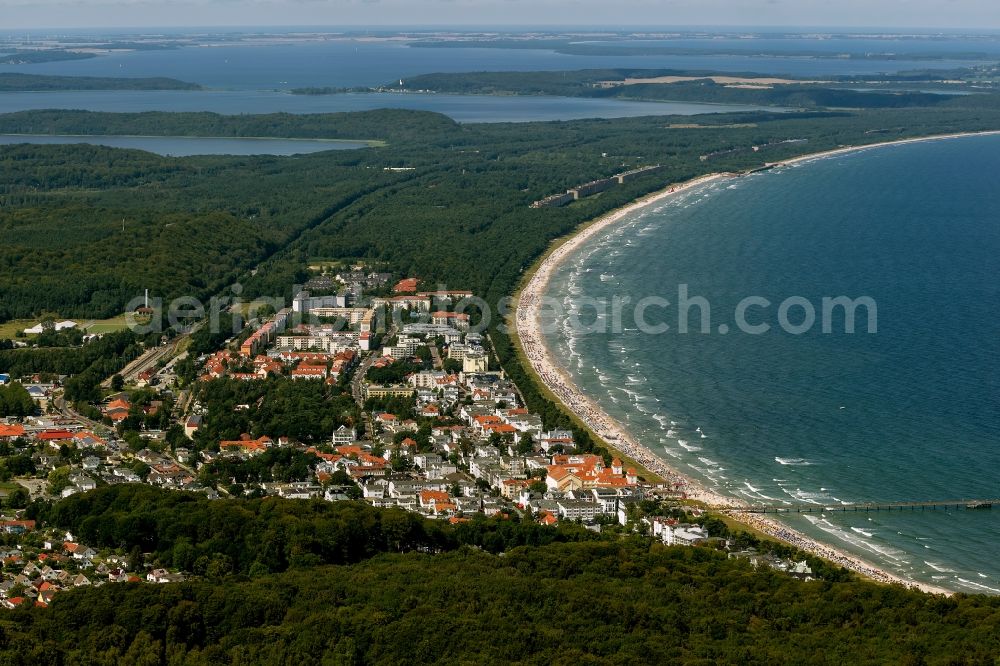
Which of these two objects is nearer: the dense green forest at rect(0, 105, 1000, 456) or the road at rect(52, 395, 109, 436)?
the road at rect(52, 395, 109, 436)

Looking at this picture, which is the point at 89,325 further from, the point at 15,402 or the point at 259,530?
the point at 259,530

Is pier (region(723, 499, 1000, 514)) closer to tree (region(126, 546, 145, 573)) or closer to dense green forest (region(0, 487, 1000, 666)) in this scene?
dense green forest (region(0, 487, 1000, 666))

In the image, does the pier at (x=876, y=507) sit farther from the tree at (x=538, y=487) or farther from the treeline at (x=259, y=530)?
the treeline at (x=259, y=530)

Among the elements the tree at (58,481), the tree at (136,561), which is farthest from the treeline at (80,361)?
the tree at (136,561)

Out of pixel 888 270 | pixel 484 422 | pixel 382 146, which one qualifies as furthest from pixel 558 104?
pixel 484 422

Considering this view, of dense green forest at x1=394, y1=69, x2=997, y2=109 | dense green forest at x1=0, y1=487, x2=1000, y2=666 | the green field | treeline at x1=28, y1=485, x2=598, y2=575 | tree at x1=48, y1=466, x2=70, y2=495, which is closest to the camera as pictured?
dense green forest at x1=0, y1=487, x2=1000, y2=666

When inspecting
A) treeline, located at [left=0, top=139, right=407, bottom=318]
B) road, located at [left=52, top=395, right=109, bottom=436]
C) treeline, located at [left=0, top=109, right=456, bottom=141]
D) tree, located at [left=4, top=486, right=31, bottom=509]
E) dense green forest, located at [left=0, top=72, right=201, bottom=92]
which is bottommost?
road, located at [left=52, top=395, right=109, bottom=436]

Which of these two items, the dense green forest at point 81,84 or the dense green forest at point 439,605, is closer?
the dense green forest at point 439,605

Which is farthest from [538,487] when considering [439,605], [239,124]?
[239,124]

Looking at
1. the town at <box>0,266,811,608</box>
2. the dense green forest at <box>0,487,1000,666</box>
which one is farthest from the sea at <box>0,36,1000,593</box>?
the dense green forest at <box>0,487,1000,666</box>
